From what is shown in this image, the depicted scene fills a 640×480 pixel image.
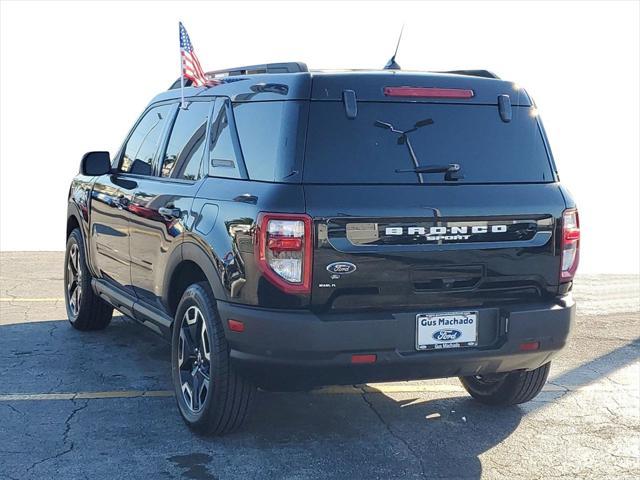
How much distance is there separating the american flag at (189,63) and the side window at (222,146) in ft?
2.22

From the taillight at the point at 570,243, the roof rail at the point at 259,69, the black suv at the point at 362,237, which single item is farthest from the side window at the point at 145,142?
the taillight at the point at 570,243

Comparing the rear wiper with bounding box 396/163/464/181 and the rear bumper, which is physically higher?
the rear wiper with bounding box 396/163/464/181

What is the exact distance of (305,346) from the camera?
4.22m

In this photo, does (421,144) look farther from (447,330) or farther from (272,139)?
(447,330)

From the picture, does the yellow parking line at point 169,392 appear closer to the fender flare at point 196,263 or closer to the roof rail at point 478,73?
the fender flare at point 196,263

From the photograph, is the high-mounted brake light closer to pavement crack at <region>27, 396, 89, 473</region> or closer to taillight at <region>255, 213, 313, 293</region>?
taillight at <region>255, 213, 313, 293</region>

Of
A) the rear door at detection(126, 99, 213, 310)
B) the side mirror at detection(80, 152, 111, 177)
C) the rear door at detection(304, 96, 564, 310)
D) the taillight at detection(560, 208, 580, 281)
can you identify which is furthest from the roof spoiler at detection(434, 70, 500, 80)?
the side mirror at detection(80, 152, 111, 177)

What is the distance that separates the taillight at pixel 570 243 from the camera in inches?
→ 187

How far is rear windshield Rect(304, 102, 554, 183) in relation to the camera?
172 inches

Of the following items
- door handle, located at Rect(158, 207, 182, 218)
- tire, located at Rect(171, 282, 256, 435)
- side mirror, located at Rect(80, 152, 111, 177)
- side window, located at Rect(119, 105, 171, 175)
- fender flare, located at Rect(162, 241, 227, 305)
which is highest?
side window, located at Rect(119, 105, 171, 175)

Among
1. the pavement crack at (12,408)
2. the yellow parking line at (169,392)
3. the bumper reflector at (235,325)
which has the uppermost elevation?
the bumper reflector at (235,325)

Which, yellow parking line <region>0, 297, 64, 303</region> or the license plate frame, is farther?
yellow parking line <region>0, 297, 64, 303</region>

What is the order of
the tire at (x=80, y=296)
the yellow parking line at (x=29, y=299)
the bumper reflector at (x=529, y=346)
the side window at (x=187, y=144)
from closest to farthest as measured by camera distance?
1. the bumper reflector at (x=529, y=346)
2. the side window at (x=187, y=144)
3. the tire at (x=80, y=296)
4. the yellow parking line at (x=29, y=299)

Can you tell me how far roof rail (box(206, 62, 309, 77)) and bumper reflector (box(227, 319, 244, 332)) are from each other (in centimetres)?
139
